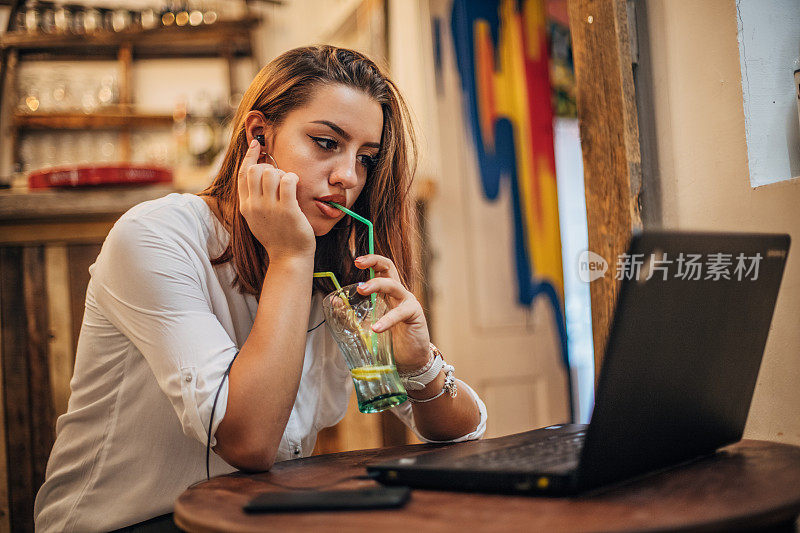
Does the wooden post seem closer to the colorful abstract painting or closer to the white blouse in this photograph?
the colorful abstract painting

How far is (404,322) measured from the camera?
1.15 m

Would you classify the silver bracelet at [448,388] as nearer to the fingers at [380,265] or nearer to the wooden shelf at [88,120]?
the fingers at [380,265]

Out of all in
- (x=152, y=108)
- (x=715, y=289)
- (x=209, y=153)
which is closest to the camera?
(x=715, y=289)

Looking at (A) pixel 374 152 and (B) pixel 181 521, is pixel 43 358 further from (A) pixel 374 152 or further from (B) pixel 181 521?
(B) pixel 181 521

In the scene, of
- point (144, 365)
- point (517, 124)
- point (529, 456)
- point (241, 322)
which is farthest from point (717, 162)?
point (517, 124)

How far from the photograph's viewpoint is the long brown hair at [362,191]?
1246mm

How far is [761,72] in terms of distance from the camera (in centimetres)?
126

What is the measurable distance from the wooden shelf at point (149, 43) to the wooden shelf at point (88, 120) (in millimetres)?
409

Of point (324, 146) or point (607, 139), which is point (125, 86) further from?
point (607, 139)

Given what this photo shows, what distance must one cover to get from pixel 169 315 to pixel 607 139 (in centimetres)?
92

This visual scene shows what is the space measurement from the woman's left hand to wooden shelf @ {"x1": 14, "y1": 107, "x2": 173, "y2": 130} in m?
3.40

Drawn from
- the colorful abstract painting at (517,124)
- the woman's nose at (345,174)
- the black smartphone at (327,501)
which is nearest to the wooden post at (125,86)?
the colorful abstract painting at (517,124)

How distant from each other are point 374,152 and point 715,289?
734 millimetres

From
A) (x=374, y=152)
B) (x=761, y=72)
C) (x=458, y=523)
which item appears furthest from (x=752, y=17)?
(x=458, y=523)
